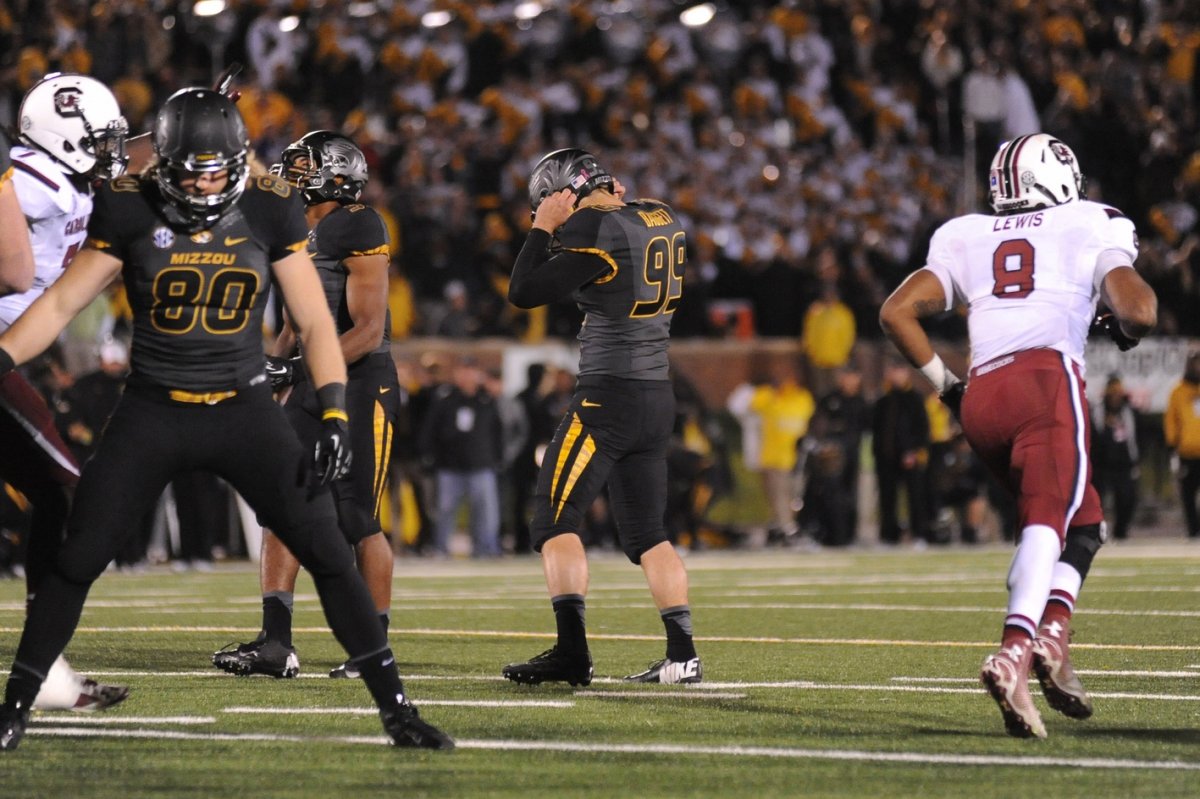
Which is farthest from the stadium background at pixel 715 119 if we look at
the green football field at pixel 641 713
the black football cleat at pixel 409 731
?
the black football cleat at pixel 409 731

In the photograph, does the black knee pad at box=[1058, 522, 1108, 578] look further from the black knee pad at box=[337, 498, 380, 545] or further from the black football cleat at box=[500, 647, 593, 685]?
the black knee pad at box=[337, 498, 380, 545]

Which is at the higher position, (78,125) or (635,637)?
(78,125)

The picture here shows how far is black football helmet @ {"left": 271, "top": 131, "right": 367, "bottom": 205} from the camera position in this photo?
337 inches

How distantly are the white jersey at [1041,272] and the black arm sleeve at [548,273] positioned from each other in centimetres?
158

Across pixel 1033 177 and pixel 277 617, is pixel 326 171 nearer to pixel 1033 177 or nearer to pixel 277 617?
pixel 277 617

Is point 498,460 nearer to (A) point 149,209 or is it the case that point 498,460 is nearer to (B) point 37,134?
(B) point 37,134

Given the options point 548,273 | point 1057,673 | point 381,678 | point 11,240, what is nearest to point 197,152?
point 11,240

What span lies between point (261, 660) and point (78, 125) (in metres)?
2.15

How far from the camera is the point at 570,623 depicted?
802 centimetres

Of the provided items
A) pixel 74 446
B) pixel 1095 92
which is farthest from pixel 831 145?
pixel 74 446

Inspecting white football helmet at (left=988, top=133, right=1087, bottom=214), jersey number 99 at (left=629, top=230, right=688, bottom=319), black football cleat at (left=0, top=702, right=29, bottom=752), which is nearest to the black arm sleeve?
jersey number 99 at (left=629, top=230, right=688, bottom=319)

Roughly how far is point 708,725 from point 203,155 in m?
2.33

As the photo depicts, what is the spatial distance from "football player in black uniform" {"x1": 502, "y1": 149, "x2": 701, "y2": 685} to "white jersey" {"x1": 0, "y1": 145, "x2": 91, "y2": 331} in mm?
1663

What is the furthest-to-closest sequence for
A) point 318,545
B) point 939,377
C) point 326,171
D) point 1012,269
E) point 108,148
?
point 326,171 < point 108,148 < point 939,377 < point 1012,269 < point 318,545
